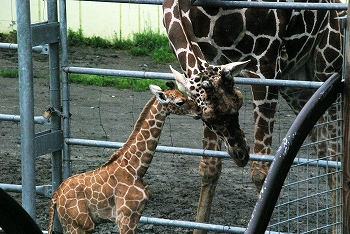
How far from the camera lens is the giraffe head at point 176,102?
11.9 ft

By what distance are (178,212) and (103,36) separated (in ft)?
17.6

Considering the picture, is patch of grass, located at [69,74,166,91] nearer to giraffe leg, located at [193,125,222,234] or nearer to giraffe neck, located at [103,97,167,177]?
giraffe leg, located at [193,125,222,234]

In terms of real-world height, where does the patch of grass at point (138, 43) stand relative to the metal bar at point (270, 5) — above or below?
below

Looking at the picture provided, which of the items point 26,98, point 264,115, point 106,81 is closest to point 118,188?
point 26,98

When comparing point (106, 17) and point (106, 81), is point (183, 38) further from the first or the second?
point (106, 17)

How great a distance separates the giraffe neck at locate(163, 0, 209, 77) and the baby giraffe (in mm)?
192

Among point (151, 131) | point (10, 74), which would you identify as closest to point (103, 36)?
point (10, 74)

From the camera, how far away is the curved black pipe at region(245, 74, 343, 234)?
7.25ft

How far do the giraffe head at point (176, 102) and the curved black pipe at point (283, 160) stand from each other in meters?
1.29

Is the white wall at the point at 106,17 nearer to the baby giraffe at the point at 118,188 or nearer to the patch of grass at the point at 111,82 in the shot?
the patch of grass at the point at 111,82

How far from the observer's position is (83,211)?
386cm

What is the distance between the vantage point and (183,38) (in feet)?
13.3

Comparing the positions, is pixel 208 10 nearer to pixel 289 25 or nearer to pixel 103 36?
pixel 289 25

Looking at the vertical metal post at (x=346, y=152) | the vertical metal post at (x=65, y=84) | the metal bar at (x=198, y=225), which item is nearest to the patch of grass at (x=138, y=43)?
the vertical metal post at (x=65, y=84)
